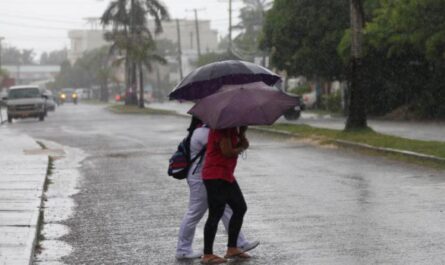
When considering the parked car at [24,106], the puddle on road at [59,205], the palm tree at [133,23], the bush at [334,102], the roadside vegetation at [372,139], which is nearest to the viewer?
the puddle on road at [59,205]

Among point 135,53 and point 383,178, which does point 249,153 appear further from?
point 135,53

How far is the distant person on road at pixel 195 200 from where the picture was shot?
909cm

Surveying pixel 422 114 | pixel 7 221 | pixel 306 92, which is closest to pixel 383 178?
pixel 7 221

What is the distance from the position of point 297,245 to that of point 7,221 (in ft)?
11.8

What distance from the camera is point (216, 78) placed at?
8938 millimetres

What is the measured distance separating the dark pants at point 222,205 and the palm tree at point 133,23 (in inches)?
2273

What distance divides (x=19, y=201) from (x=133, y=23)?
5549 cm

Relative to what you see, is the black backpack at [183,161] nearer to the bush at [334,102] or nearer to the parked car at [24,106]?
the bush at [334,102]

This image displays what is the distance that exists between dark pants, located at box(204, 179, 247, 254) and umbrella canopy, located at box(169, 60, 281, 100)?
82cm

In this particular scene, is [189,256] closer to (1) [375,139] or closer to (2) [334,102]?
(1) [375,139]

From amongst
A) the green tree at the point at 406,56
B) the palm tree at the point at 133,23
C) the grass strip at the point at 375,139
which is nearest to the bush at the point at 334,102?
the green tree at the point at 406,56

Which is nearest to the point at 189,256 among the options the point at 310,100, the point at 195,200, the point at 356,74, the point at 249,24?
the point at 195,200

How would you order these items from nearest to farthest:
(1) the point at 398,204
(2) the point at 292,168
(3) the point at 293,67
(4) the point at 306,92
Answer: (1) the point at 398,204
(2) the point at 292,168
(3) the point at 293,67
(4) the point at 306,92

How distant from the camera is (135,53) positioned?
6800cm
